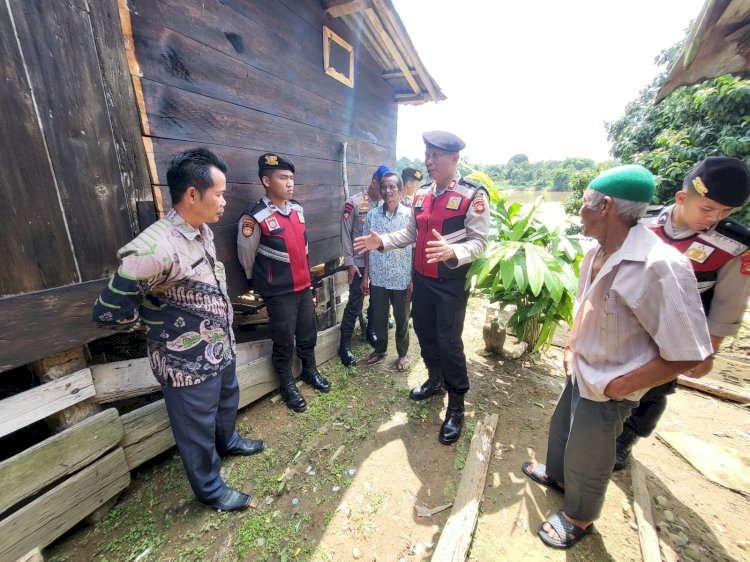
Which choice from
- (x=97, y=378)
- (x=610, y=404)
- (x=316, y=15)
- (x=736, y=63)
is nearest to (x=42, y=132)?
(x=97, y=378)

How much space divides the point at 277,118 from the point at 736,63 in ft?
12.8

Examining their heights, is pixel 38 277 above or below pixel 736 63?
below

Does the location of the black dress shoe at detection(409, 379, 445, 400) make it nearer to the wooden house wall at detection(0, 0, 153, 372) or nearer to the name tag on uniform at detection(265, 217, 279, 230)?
the name tag on uniform at detection(265, 217, 279, 230)

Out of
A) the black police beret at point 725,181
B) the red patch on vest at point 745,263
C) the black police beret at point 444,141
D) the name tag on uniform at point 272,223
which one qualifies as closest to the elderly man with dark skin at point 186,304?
the name tag on uniform at point 272,223

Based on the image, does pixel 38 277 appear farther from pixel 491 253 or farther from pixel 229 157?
pixel 491 253

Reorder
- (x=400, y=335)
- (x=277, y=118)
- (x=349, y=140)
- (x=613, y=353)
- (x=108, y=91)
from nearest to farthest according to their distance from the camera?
(x=613, y=353)
(x=108, y=91)
(x=277, y=118)
(x=400, y=335)
(x=349, y=140)

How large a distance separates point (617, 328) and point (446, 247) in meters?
1.11

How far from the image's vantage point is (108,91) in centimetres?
186

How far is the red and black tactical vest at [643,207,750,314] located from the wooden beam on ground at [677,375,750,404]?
7.06 feet

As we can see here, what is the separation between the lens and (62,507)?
1875mm

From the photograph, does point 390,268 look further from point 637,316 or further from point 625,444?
point 625,444

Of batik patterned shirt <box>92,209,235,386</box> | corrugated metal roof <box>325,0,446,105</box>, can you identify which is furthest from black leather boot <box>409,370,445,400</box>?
corrugated metal roof <box>325,0,446,105</box>

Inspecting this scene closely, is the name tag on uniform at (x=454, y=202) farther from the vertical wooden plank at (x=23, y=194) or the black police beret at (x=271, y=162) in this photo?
the vertical wooden plank at (x=23, y=194)

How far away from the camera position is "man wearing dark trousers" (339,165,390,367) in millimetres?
3926
